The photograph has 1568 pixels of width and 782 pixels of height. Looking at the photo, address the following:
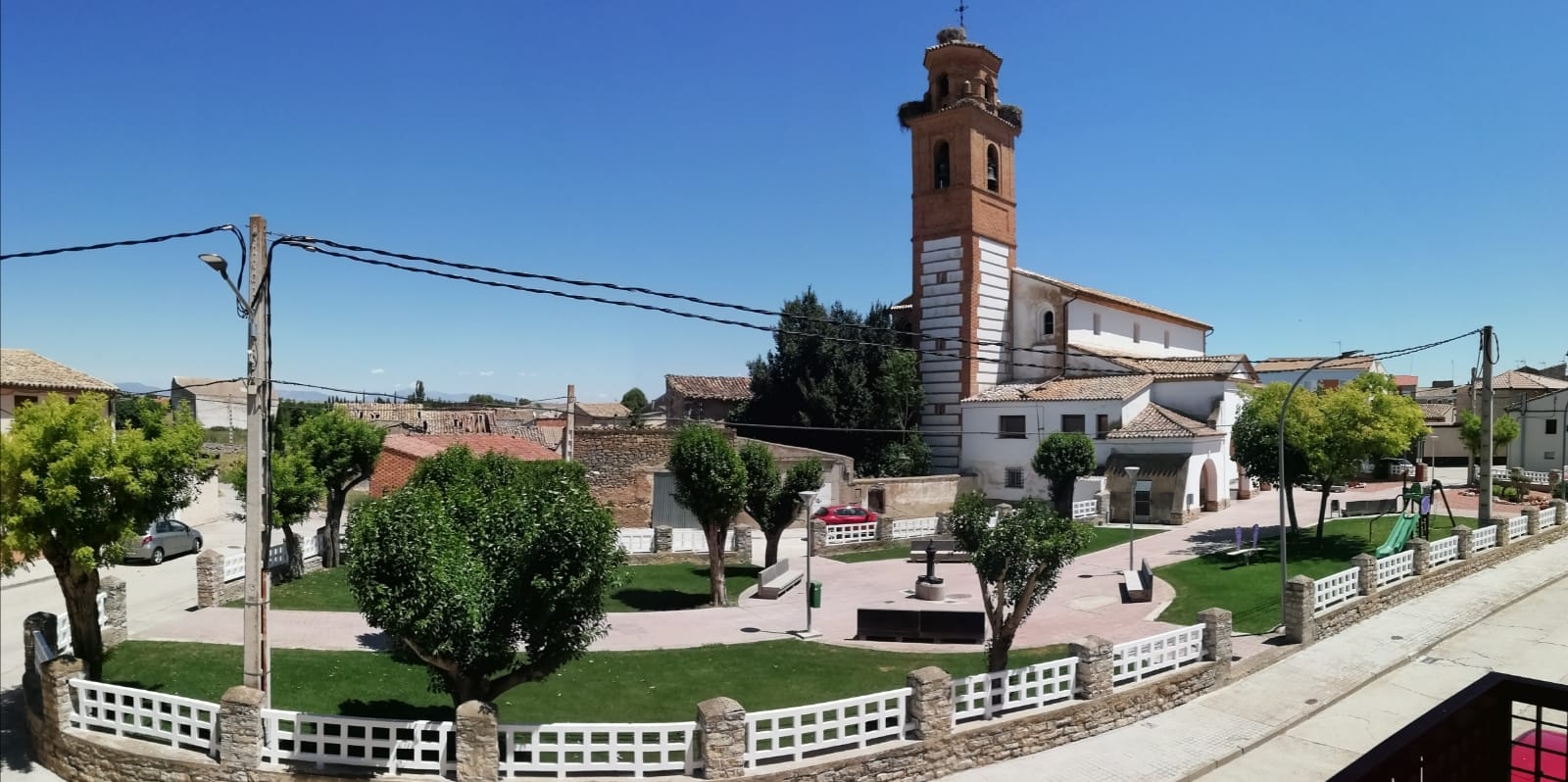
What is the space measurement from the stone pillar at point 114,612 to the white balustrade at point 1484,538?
31068mm

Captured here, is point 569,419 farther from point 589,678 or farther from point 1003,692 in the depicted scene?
point 1003,692

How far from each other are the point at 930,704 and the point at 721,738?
9.40ft

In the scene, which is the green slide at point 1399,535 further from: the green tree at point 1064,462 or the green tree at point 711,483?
the green tree at point 711,483

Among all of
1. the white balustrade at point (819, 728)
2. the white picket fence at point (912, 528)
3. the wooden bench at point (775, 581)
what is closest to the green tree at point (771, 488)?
the wooden bench at point (775, 581)

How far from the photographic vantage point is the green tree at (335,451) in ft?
73.9

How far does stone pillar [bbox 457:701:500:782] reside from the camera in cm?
960

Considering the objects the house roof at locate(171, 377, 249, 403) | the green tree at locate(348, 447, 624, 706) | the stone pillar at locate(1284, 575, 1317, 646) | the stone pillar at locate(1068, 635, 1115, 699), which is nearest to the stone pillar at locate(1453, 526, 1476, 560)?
the stone pillar at locate(1284, 575, 1317, 646)

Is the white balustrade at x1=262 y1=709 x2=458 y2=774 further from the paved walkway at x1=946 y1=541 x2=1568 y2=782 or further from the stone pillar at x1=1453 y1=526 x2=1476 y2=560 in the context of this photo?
the stone pillar at x1=1453 y1=526 x2=1476 y2=560

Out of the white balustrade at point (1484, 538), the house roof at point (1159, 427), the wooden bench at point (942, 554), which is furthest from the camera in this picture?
the house roof at point (1159, 427)

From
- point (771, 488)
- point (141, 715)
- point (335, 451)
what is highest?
point (335, 451)

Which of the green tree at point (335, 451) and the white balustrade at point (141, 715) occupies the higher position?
the green tree at point (335, 451)

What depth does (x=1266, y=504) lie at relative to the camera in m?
36.9

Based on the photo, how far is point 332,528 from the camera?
78.1 ft

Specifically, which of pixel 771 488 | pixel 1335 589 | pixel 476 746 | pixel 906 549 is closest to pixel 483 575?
pixel 476 746
